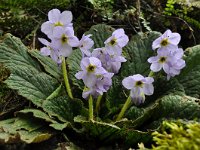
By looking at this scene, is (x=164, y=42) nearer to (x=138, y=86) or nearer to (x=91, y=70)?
(x=138, y=86)

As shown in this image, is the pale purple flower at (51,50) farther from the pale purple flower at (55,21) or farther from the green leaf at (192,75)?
the green leaf at (192,75)

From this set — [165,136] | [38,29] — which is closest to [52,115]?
[165,136]

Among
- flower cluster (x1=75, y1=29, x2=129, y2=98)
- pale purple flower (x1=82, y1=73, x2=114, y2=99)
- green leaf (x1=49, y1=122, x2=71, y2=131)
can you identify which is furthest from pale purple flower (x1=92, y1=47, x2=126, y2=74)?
green leaf (x1=49, y1=122, x2=71, y2=131)

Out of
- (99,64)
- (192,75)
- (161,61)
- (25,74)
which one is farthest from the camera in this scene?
(192,75)

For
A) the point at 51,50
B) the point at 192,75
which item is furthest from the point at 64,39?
the point at 192,75

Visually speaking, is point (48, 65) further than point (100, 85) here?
Yes

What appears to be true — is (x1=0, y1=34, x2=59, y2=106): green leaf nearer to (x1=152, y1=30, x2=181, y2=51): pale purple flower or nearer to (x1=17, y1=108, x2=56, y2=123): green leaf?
(x1=17, y1=108, x2=56, y2=123): green leaf
